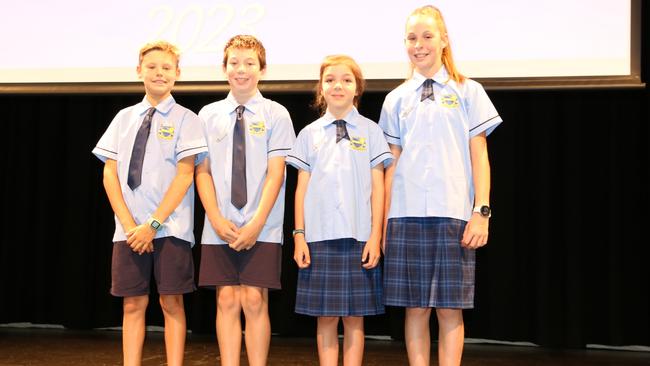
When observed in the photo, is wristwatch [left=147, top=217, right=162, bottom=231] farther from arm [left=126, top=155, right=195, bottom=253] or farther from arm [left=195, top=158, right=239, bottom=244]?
arm [left=195, top=158, right=239, bottom=244]

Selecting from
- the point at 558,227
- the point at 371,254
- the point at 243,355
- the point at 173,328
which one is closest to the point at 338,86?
the point at 371,254

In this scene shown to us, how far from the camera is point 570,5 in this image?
10.2ft

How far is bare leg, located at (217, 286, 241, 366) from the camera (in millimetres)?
2340

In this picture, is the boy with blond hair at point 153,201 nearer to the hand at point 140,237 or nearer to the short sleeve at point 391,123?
the hand at point 140,237

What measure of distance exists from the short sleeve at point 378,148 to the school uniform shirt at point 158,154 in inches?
24.6

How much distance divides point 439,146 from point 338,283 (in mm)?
590

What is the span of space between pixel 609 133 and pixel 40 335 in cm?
337

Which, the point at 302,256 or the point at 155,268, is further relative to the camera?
the point at 155,268

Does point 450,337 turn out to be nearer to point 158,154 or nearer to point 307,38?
point 158,154

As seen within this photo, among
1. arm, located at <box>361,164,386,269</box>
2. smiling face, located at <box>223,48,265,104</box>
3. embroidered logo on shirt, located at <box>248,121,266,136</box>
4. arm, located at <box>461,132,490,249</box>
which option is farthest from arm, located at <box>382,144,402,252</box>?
smiling face, located at <box>223,48,265,104</box>

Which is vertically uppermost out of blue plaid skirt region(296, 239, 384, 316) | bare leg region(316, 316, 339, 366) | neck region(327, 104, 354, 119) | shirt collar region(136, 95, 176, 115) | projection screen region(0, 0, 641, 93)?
projection screen region(0, 0, 641, 93)

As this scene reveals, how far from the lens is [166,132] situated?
95.9 inches

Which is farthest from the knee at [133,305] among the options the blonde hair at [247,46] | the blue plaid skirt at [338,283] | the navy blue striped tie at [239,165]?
the blonde hair at [247,46]

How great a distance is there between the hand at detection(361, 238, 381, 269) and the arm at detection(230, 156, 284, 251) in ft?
1.27
